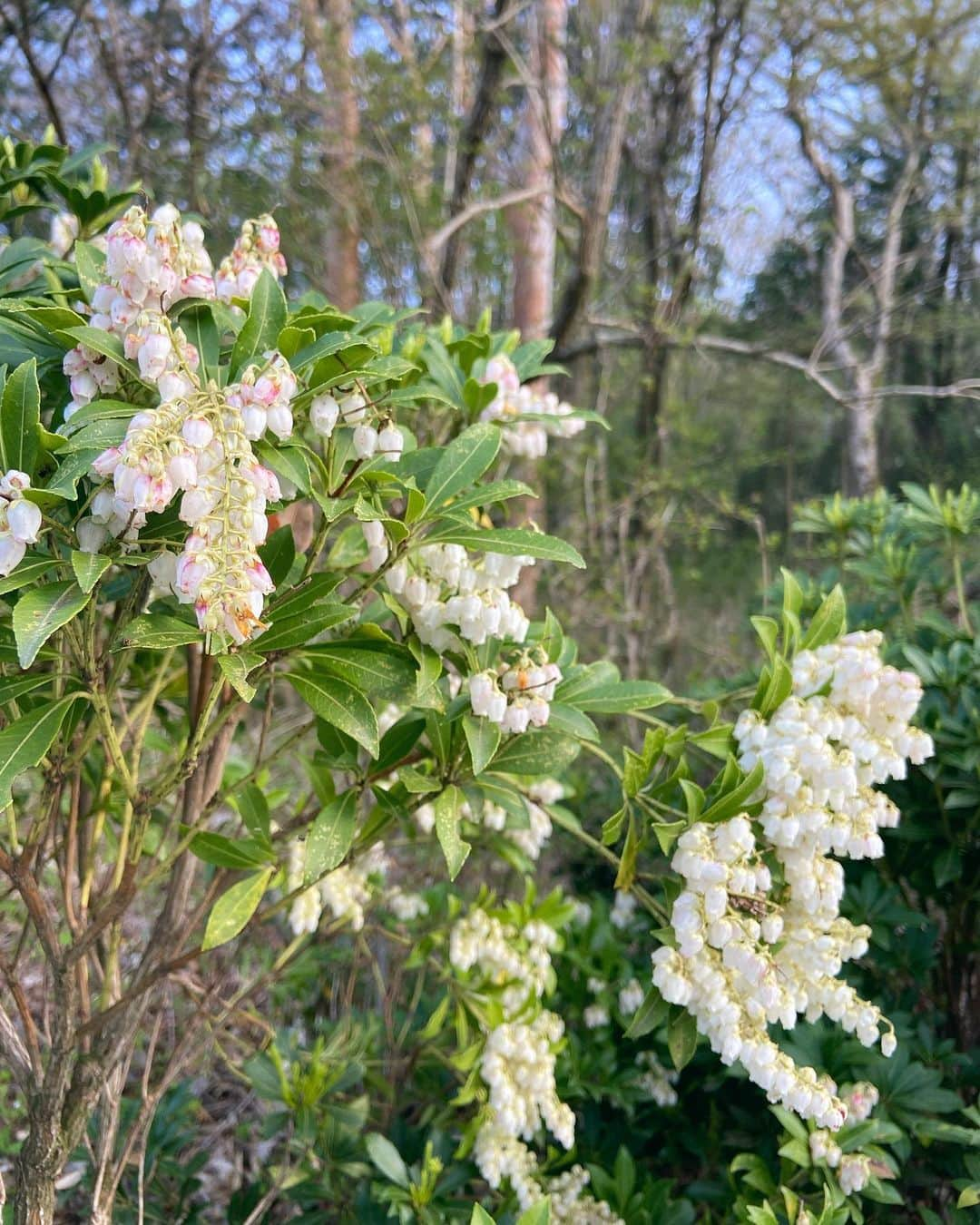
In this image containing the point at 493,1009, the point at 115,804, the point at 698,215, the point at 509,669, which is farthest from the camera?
the point at 698,215

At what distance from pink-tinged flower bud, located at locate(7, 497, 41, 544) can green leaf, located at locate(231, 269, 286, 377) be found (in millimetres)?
290

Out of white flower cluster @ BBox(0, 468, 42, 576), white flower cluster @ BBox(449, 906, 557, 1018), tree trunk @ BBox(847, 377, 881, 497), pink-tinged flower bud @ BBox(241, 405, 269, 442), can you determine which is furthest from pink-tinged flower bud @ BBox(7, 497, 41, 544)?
tree trunk @ BBox(847, 377, 881, 497)

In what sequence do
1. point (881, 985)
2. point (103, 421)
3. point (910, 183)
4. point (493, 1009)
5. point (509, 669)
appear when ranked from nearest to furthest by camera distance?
point (103, 421) → point (509, 669) → point (493, 1009) → point (881, 985) → point (910, 183)

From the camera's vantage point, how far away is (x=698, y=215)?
436 cm

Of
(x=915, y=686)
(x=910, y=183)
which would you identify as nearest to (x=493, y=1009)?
(x=915, y=686)

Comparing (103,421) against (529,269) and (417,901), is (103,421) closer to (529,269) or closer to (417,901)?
(417,901)

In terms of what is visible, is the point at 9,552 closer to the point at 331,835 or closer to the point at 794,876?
the point at 331,835

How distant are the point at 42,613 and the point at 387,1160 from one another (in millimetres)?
1343

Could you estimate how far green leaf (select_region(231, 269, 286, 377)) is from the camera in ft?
3.27

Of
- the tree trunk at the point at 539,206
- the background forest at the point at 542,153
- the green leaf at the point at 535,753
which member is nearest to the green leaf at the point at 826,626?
the green leaf at the point at 535,753

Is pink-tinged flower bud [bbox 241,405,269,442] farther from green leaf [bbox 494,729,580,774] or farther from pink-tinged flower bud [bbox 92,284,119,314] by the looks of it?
green leaf [bbox 494,729,580,774]

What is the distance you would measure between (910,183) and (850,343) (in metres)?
1.31

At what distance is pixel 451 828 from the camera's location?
1154 mm

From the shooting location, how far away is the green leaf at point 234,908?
4.11 ft
